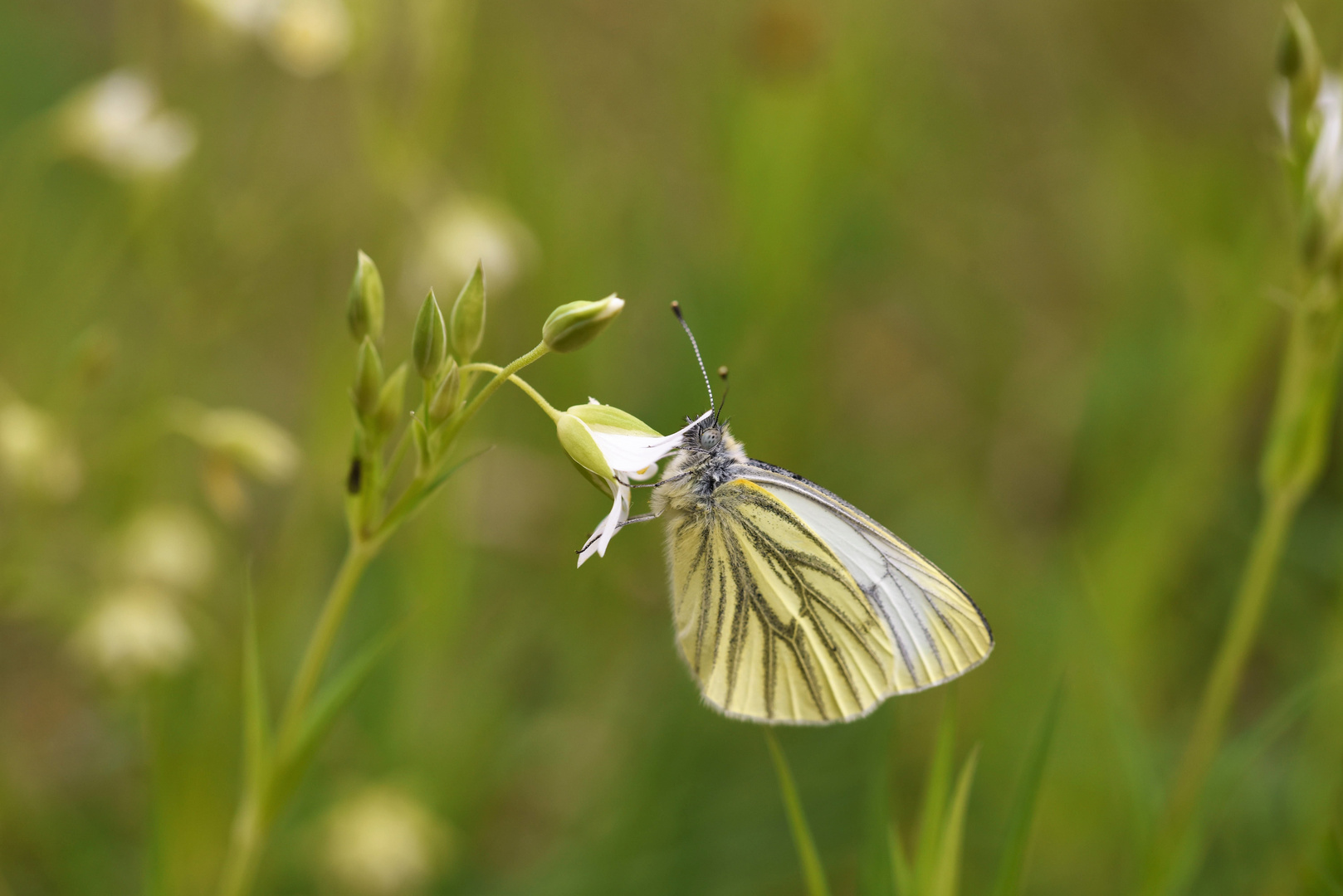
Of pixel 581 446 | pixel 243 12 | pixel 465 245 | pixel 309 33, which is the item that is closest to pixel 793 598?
pixel 581 446

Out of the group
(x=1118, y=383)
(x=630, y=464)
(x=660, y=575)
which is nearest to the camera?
(x=630, y=464)

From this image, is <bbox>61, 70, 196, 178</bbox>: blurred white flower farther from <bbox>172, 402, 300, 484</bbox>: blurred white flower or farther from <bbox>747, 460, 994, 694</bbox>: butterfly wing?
<bbox>747, 460, 994, 694</bbox>: butterfly wing

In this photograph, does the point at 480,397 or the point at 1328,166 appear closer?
the point at 480,397

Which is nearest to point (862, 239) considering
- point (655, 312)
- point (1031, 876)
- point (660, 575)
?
point (655, 312)

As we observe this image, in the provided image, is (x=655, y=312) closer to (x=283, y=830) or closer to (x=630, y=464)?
(x=283, y=830)

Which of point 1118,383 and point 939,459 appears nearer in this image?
point 1118,383

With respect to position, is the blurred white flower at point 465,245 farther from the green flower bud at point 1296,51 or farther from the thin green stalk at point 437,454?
the green flower bud at point 1296,51

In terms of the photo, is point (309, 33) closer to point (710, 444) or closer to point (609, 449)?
point (710, 444)
